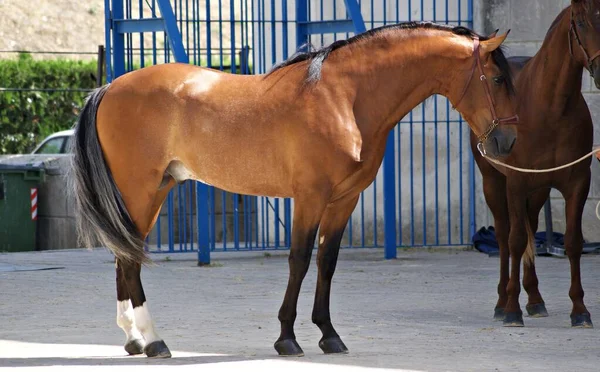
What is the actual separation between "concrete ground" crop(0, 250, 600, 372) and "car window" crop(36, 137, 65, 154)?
26.5 ft

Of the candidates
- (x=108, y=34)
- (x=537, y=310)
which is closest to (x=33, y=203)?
(x=108, y=34)

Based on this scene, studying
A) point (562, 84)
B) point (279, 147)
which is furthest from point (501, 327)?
point (279, 147)

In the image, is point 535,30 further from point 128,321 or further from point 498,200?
point 128,321

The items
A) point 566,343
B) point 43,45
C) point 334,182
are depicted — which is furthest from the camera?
point 43,45

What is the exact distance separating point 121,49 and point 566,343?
6.99m

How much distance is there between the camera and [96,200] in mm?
7016

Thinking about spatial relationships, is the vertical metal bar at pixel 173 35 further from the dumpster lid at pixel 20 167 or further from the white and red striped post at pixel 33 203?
the white and red striped post at pixel 33 203

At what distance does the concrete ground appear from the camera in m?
6.61

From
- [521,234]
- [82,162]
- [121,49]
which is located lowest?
[521,234]

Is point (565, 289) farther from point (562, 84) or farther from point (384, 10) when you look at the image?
point (384, 10)

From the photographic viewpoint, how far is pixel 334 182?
670 cm

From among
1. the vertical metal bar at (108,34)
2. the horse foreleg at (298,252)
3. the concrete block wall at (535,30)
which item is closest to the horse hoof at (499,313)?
the horse foreleg at (298,252)

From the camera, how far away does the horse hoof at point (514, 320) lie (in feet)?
26.3

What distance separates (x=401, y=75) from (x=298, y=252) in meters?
1.17
